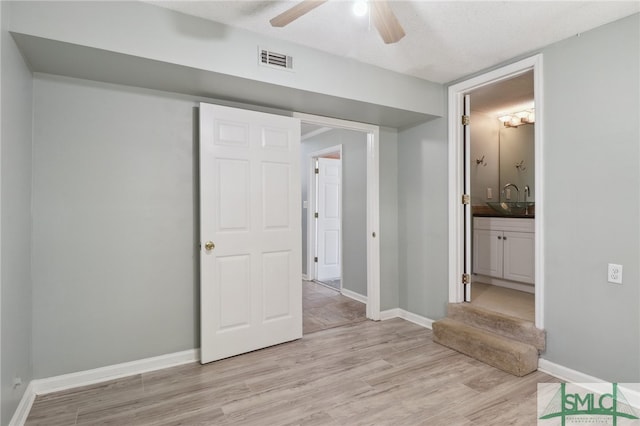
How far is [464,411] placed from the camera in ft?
6.56

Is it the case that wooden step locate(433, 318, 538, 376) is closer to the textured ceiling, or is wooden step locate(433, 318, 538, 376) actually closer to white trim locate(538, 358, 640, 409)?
white trim locate(538, 358, 640, 409)

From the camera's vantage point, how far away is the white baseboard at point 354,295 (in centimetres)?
435

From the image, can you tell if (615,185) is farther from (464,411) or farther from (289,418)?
(289,418)

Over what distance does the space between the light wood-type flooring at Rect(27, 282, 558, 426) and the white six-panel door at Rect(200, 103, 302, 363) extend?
0.25 metres

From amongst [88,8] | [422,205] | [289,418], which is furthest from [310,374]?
[88,8]

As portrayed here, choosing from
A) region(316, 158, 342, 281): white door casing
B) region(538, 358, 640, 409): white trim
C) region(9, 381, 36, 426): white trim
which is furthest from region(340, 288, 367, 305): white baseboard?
region(9, 381, 36, 426): white trim

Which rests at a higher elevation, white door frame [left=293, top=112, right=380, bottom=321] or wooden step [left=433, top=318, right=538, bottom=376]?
white door frame [left=293, top=112, right=380, bottom=321]

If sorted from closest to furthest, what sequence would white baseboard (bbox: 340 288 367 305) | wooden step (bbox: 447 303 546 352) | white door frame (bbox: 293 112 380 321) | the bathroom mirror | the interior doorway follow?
wooden step (bbox: 447 303 546 352)
white door frame (bbox: 293 112 380 321)
white baseboard (bbox: 340 288 367 305)
the bathroom mirror
the interior doorway

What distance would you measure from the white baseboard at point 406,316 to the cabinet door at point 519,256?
131 cm

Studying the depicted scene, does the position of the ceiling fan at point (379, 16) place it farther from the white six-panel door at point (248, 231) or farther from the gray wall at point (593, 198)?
the gray wall at point (593, 198)

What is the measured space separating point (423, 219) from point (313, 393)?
81.7 inches

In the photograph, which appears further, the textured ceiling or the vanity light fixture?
the vanity light fixture

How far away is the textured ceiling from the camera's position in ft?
6.67

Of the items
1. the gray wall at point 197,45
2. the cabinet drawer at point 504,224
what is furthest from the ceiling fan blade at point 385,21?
the cabinet drawer at point 504,224
